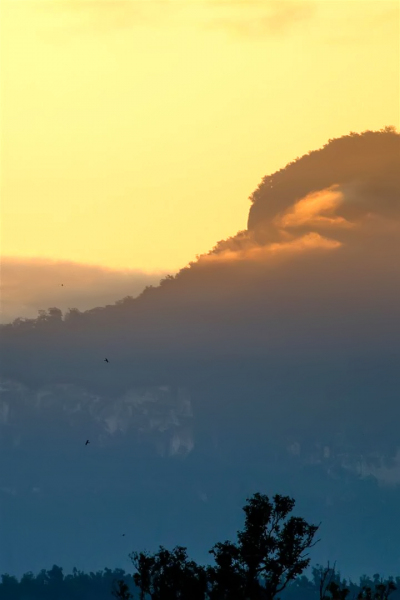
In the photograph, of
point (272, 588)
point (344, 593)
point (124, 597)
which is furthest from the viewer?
point (124, 597)

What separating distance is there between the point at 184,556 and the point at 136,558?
4723 mm

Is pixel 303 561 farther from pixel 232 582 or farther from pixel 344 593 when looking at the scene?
pixel 344 593

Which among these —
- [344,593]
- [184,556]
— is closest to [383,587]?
[344,593]

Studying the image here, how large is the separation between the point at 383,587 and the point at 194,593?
16.8m

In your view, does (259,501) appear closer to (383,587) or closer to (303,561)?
(303,561)

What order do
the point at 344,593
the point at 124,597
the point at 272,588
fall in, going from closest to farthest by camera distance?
the point at 344,593
the point at 272,588
the point at 124,597

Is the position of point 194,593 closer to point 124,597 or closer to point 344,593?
point 124,597

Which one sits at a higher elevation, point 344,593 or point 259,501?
point 259,501

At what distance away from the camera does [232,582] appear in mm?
122500

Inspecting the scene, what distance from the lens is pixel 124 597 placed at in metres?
128

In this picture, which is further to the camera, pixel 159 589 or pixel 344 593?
pixel 159 589

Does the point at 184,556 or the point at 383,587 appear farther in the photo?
the point at 184,556

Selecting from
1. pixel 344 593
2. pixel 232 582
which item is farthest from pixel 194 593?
pixel 344 593

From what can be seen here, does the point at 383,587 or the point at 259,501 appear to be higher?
the point at 259,501
